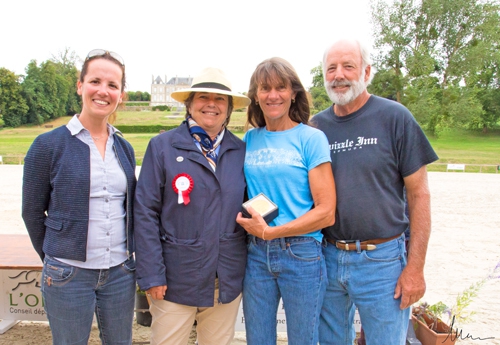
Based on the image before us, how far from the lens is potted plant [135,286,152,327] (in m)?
3.68

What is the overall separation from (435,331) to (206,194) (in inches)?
103

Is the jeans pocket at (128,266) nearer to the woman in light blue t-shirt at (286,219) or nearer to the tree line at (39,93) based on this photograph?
the woman in light blue t-shirt at (286,219)

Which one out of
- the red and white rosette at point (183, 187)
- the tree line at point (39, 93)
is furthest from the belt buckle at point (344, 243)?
the tree line at point (39, 93)

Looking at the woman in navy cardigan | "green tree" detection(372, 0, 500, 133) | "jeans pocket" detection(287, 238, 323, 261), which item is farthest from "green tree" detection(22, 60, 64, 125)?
"jeans pocket" detection(287, 238, 323, 261)

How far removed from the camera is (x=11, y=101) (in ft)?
170

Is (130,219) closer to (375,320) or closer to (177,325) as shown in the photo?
(177,325)

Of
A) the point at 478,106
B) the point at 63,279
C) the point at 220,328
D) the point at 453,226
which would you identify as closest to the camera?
the point at 63,279

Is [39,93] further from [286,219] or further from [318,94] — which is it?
[286,219]

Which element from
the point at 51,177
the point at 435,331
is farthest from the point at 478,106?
the point at 51,177

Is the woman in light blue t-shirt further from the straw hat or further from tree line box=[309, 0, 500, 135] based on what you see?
tree line box=[309, 0, 500, 135]

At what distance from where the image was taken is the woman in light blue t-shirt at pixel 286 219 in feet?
7.46

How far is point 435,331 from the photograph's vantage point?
3584mm

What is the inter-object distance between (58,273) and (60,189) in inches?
17.4

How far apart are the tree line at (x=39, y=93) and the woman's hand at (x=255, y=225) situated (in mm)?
48770
